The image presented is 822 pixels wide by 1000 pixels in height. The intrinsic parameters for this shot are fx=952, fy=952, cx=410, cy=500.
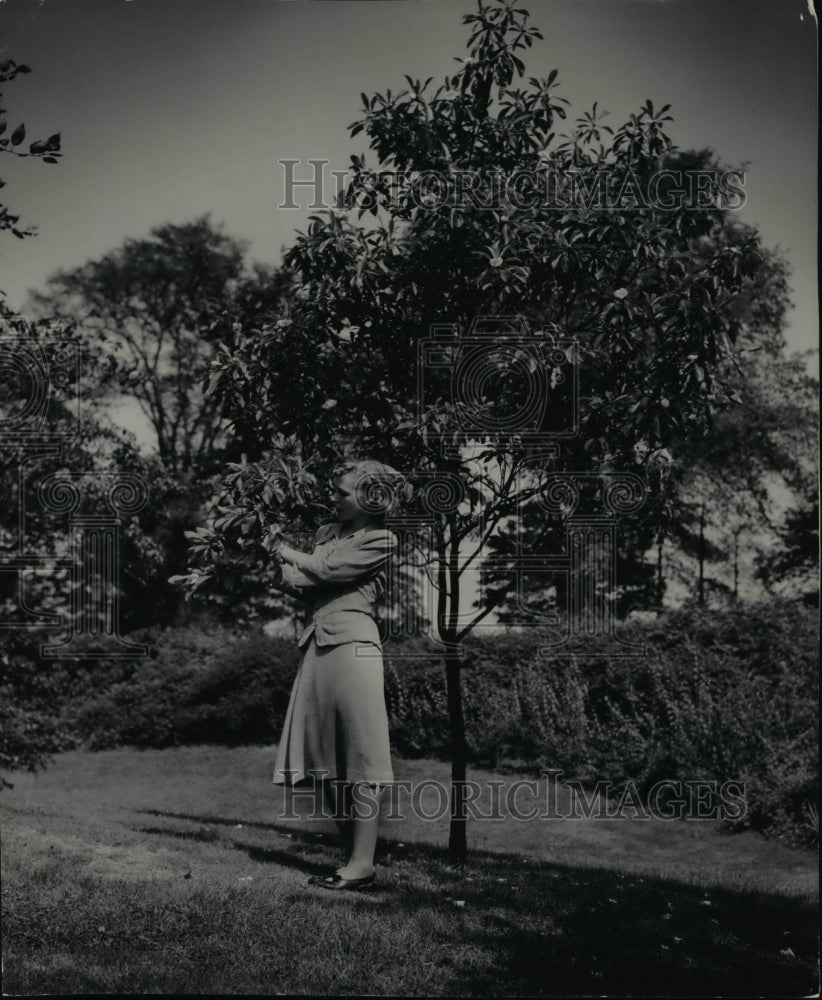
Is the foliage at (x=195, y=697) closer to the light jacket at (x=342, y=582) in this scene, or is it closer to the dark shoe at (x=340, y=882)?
the dark shoe at (x=340, y=882)

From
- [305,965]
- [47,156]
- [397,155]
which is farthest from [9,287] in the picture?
[305,965]

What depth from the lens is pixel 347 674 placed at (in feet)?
16.4

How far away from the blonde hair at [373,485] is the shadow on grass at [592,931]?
2.06 metres

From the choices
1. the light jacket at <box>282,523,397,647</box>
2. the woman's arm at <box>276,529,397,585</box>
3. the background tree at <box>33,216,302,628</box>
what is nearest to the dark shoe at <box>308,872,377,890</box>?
the light jacket at <box>282,523,397,647</box>

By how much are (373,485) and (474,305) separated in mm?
1900

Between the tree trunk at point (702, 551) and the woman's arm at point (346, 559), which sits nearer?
the woman's arm at point (346, 559)

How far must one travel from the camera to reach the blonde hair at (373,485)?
5.13 metres

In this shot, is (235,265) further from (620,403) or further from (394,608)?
(620,403)

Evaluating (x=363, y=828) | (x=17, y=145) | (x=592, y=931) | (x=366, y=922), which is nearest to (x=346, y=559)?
(x=363, y=828)

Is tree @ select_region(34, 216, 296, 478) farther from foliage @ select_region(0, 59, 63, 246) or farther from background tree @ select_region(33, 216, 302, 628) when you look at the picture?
foliage @ select_region(0, 59, 63, 246)

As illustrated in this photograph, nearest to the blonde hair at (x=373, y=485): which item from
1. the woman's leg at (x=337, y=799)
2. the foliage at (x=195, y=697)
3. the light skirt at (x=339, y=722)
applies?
the light skirt at (x=339, y=722)

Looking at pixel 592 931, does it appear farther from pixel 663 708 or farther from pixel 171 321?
pixel 171 321

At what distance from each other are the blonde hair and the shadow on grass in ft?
6.75

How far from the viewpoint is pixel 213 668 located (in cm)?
1391
